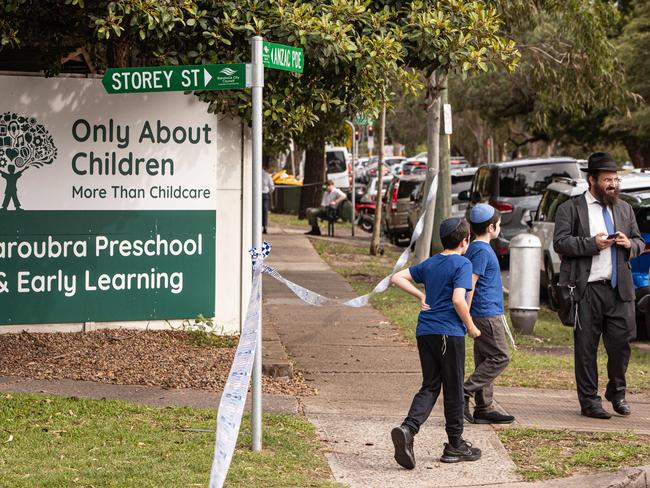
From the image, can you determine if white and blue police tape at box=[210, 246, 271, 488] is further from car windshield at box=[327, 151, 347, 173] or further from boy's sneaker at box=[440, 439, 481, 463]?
car windshield at box=[327, 151, 347, 173]

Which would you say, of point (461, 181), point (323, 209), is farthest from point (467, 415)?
point (323, 209)

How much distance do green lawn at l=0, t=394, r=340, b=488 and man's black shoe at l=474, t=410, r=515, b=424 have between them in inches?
48.7

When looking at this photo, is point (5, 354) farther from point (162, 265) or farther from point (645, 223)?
point (645, 223)

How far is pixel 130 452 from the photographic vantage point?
6.52 metres

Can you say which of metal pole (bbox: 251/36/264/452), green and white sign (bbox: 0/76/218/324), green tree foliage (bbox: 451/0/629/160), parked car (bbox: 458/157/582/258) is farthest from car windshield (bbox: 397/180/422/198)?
metal pole (bbox: 251/36/264/452)

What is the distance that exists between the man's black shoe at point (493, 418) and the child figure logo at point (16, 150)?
15.3ft

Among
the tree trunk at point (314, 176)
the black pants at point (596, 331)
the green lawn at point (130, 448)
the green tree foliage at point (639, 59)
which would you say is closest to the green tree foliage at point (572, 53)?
the black pants at point (596, 331)

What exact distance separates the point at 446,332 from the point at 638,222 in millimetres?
5800

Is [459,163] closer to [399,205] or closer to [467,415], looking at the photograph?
[399,205]

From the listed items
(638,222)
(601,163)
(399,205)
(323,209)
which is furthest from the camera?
(399,205)

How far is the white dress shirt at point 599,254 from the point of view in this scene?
8.02 m

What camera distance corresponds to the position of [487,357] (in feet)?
25.1

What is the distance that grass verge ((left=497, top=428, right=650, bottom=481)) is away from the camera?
21.5 feet

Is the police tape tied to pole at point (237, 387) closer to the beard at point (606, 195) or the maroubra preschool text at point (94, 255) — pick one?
the beard at point (606, 195)
